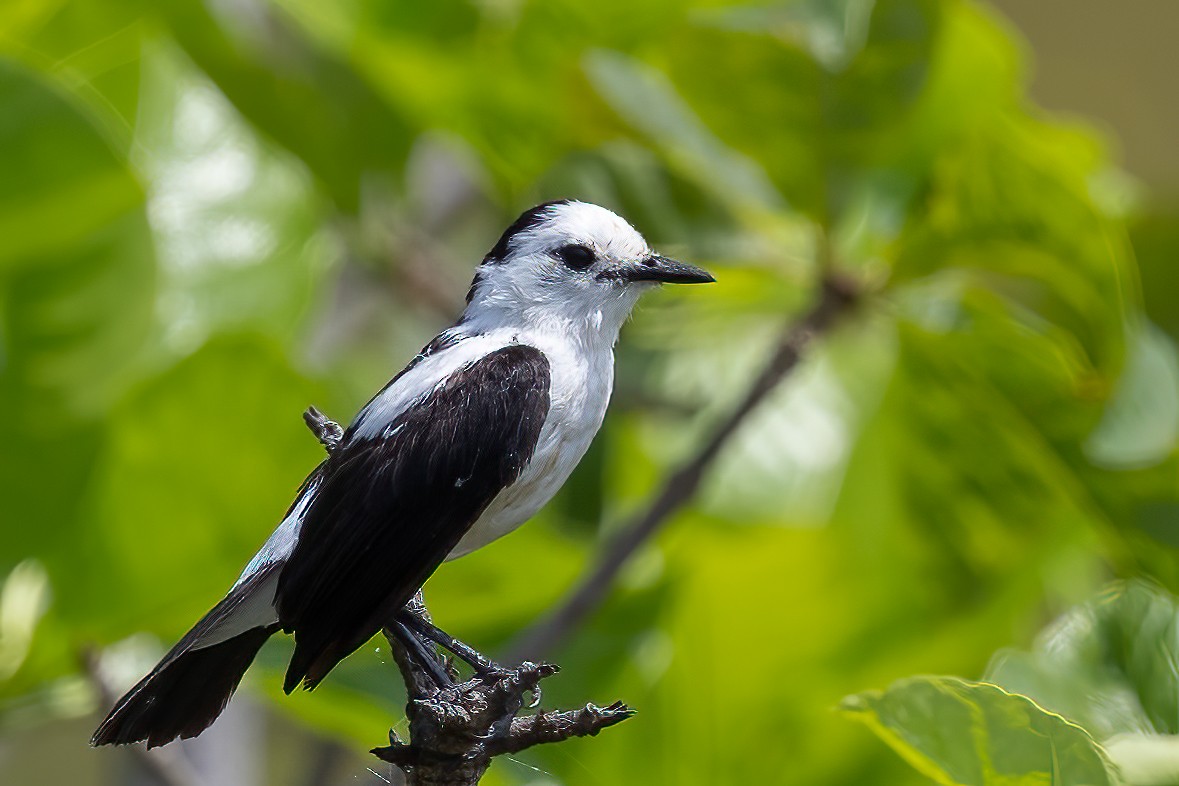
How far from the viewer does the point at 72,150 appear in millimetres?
951

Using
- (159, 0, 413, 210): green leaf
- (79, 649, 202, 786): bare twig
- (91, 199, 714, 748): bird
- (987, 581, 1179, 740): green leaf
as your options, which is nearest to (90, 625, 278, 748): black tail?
(91, 199, 714, 748): bird

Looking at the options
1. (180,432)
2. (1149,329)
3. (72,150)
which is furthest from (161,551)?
(1149,329)

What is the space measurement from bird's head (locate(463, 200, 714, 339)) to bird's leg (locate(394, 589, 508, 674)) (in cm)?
14

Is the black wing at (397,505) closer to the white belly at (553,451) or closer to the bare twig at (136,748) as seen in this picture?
the white belly at (553,451)

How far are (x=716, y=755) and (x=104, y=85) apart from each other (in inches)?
28.0

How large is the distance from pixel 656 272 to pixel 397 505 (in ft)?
0.61

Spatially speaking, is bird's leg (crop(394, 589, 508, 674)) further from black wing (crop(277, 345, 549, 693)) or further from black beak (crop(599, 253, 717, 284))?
black beak (crop(599, 253, 717, 284))

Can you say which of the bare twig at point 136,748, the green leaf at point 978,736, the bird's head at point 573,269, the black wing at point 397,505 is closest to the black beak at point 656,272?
the bird's head at point 573,269

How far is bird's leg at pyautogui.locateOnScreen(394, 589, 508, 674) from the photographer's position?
611mm

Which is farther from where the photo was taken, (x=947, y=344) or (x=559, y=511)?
(x=559, y=511)

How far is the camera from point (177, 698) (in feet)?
1.95

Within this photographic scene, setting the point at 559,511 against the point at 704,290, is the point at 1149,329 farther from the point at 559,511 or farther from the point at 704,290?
the point at 559,511

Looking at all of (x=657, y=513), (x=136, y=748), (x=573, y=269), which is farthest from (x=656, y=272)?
(x=136, y=748)

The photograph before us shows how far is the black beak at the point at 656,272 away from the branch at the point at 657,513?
0.35 m
